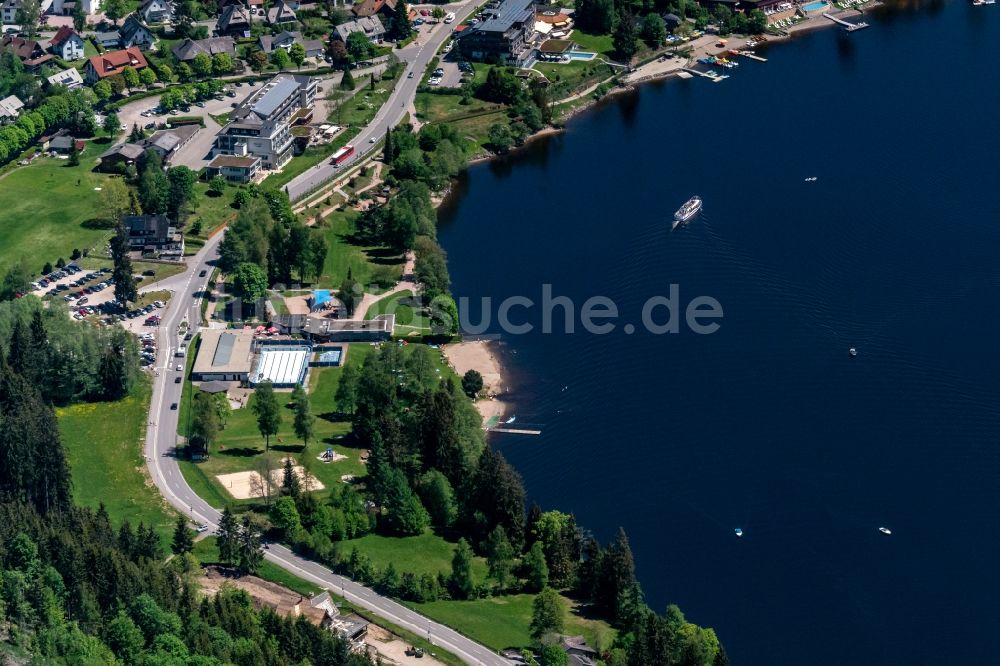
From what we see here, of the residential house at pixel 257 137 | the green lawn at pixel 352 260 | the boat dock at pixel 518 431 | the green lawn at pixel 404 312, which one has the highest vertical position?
the residential house at pixel 257 137

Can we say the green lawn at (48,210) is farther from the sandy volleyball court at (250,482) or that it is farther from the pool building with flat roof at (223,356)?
the sandy volleyball court at (250,482)

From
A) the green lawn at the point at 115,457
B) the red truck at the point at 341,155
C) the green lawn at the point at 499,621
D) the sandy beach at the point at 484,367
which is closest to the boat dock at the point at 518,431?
the sandy beach at the point at 484,367

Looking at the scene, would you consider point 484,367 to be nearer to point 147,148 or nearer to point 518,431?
point 518,431

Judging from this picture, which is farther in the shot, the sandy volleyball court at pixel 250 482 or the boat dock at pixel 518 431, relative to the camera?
the boat dock at pixel 518 431

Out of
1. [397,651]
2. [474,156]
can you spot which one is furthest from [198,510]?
[474,156]

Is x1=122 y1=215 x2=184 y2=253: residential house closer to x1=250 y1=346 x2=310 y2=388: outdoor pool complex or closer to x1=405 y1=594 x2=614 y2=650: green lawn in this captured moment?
x1=250 y1=346 x2=310 y2=388: outdoor pool complex

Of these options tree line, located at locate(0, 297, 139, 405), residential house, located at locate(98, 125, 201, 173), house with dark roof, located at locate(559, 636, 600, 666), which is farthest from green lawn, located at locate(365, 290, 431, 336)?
house with dark roof, located at locate(559, 636, 600, 666)
